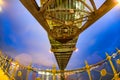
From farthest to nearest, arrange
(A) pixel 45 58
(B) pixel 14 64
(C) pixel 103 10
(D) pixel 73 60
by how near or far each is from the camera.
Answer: (D) pixel 73 60
(A) pixel 45 58
(B) pixel 14 64
(C) pixel 103 10

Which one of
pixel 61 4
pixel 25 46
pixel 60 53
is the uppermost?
pixel 25 46

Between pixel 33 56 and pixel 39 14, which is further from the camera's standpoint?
pixel 33 56

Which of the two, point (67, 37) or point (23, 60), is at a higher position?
point (23, 60)

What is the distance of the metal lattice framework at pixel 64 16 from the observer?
556 centimetres

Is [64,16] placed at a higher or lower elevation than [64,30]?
higher

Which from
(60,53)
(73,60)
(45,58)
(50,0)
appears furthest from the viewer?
(73,60)

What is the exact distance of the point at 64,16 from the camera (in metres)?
11.4

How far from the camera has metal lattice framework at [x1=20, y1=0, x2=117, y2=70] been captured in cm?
556

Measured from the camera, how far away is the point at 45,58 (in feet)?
178

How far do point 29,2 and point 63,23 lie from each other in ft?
9.29

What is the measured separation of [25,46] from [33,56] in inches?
183

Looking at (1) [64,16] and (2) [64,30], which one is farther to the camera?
(1) [64,16]

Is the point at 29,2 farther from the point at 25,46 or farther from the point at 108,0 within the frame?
the point at 25,46

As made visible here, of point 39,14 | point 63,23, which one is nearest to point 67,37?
point 63,23
